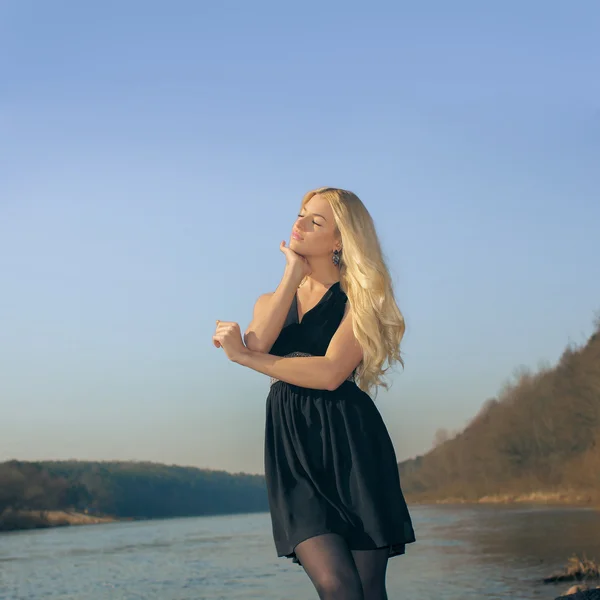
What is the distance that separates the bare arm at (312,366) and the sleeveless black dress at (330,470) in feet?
0.31

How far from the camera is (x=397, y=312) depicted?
140 inches

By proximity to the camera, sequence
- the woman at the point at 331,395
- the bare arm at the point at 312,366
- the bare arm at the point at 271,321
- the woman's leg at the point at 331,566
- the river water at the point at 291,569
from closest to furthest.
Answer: the woman's leg at the point at 331,566
the woman at the point at 331,395
the bare arm at the point at 312,366
the bare arm at the point at 271,321
the river water at the point at 291,569

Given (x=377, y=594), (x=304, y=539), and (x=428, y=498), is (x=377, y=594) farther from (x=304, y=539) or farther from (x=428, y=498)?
(x=428, y=498)

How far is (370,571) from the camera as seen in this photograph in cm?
329

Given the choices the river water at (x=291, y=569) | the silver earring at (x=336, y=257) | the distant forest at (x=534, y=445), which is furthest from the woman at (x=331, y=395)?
the distant forest at (x=534, y=445)

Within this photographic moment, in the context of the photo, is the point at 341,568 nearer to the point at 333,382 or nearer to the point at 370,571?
the point at 370,571

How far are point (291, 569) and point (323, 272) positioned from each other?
47426 millimetres

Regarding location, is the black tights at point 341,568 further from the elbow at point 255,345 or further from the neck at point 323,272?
the neck at point 323,272

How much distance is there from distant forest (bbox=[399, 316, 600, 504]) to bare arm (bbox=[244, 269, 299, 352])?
56235mm

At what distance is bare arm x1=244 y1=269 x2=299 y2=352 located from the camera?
3494 millimetres

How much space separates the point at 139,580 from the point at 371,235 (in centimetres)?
5105

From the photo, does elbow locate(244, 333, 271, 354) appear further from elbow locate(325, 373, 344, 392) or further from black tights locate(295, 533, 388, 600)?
black tights locate(295, 533, 388, 600)

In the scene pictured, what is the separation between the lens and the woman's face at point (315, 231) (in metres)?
3.65

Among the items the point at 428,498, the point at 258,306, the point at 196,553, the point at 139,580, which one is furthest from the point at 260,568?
the point at 428,498
